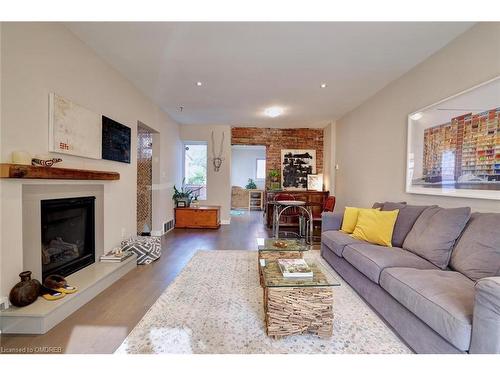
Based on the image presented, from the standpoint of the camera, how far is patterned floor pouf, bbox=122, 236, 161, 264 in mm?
3289

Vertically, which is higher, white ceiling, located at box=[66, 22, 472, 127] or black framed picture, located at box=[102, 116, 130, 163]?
white ceiling, located at box=[66, 22, 472, 127]

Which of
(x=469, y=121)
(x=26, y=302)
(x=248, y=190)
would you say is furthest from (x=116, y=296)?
(x=248, y=190)

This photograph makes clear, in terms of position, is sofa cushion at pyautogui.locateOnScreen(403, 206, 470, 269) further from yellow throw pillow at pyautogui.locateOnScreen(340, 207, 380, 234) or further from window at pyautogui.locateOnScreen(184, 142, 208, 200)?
window at pyautogui.locateOnScreen(184, 142, 208, 200)

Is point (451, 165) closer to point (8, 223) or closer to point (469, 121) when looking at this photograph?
point (469, 121)

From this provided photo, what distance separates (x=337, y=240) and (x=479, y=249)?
1.29 m

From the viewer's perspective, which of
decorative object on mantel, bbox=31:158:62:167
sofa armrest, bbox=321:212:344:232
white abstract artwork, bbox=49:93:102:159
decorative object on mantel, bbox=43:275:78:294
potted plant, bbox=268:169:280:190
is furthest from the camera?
potted plant, bbox=268:169:280:190

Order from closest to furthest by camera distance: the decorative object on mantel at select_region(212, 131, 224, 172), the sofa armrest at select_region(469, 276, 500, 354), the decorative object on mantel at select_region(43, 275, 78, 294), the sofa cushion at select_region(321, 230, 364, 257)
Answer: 1. the sofa armrest at select_region(469, 276, 500, 354)
2. the decorative object on mantel at select_region(43, 275, 78, 294)
3. the sofa cushion at select_region(321, 230, 364, 257)
4. the decorative object on mantel at select_region(212, 131, 224, 172)

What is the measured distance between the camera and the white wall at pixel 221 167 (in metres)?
6.42

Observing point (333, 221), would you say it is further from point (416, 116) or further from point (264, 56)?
point (264, 56)

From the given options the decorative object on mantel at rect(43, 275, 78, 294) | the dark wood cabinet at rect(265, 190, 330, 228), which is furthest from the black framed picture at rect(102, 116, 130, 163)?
the dark wood cabinet at rect(265, 190, 330, 228)

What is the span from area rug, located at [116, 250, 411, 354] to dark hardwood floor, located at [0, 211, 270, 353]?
122 millimetres

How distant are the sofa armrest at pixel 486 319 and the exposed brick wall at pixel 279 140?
5690mm

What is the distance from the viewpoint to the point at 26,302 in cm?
183
